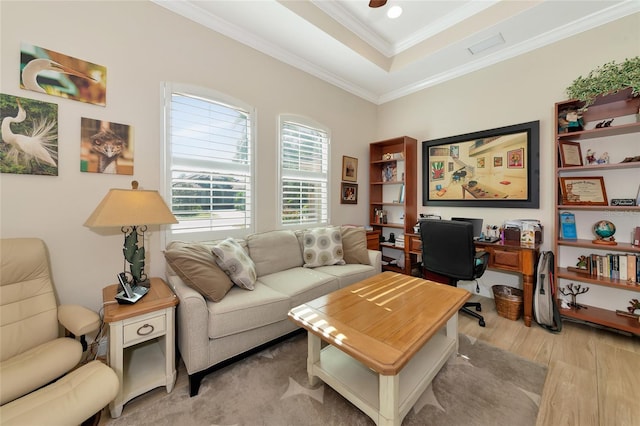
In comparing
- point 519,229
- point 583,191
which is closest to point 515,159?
point 583,191

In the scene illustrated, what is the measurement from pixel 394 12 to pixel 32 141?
3289 millimetres

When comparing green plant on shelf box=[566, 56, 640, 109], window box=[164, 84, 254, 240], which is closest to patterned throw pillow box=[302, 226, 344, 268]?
window box=[164, 84, 254, 240]

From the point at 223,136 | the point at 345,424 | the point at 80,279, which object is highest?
the point at 223,136

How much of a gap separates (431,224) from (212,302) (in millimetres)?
2178

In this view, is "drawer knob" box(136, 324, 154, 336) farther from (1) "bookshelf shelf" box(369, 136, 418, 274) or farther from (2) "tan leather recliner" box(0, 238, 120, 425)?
(1) "bookshelf shelf" box(369, 136, 418, 274)

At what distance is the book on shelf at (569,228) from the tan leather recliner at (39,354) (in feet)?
12.3

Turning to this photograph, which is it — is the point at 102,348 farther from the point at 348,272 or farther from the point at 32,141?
the point at 348,272

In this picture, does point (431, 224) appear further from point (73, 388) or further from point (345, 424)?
point (73, 388)

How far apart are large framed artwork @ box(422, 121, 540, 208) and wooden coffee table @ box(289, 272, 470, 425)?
172 centimetres

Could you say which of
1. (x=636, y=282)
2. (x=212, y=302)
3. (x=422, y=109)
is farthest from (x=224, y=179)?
(x=636, y=282)

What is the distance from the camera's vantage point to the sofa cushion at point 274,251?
8.22ft

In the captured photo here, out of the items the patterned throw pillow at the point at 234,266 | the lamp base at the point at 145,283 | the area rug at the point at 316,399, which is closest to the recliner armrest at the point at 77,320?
the lamp base at the point at 145,283

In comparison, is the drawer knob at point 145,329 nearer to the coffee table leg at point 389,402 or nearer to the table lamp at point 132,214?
the table lamp at point 132,214

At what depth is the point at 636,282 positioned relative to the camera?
2123 mm
